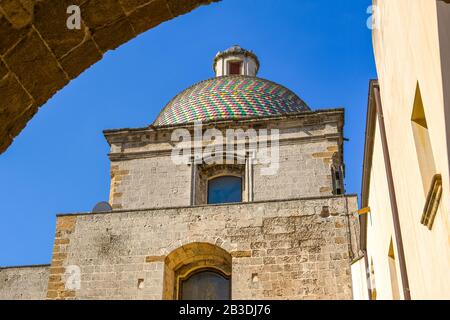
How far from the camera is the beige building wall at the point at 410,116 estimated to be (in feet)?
14.5

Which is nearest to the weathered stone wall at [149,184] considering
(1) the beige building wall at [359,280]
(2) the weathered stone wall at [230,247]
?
(2) the weathered stone wall at [230,247]

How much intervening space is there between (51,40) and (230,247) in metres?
10.2

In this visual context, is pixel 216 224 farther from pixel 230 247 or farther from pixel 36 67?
pixel 36 67

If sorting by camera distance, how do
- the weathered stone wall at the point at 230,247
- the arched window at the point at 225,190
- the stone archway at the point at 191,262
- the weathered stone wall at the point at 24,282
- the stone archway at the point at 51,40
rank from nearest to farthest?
the stone archway at the point at 51,40, the weathered stone wall at the point at 230,247, the stone archway at the point at 191,262, the arched window at the point at 225,190, the weathered stone wall at the point at 24,282

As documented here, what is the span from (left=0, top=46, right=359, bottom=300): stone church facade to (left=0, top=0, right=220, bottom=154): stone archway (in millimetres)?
9487

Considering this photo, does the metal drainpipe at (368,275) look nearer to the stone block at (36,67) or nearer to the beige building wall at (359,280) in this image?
the beige building wall at (359,280)

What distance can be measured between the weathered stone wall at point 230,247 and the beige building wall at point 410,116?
4321 millimetres

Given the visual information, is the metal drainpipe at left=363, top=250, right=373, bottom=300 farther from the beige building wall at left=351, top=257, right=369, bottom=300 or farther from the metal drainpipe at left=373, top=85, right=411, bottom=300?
the metal drainpipe at left=373, top=85, right=411, bottom=300

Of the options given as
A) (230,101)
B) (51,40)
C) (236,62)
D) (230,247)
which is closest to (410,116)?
(51,40)

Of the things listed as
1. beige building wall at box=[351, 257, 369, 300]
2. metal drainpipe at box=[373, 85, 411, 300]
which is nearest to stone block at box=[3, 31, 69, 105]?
metal drainpipe at box=[373, 85, 411, 300]

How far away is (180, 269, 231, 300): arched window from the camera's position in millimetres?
13945

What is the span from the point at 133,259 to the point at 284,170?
17.1 feet

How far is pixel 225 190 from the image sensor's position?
1770cm

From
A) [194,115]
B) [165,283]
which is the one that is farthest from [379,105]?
[194,115]
